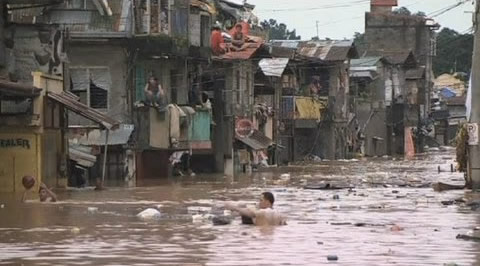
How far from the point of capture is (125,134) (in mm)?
41969

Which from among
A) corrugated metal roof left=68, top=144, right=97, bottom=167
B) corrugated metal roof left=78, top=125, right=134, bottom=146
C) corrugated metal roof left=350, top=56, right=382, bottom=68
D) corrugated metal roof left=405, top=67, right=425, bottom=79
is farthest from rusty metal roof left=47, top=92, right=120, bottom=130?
corrugated metal roof left=405, top=67, right=425, bottom=79

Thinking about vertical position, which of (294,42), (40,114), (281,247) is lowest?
(281,247)

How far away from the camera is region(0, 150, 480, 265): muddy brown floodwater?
592 inches

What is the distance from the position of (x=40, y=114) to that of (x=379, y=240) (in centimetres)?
1572

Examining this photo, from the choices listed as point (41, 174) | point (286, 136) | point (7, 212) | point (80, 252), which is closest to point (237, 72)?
point (286, 136)

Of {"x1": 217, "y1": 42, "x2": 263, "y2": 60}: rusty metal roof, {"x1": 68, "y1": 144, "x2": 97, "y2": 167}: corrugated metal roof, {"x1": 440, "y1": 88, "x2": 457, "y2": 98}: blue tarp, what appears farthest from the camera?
{"x1": 440, "y1": 88, "x2": 457, "y2": 98}: blue tarp

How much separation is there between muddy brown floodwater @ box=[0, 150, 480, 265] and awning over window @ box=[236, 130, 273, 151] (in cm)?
2117

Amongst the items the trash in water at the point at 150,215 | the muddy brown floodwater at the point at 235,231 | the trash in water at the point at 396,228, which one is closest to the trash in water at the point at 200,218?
the muddy brown floodwater at the point at 235,231

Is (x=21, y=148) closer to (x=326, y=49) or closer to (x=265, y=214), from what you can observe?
(x=265, y=214)

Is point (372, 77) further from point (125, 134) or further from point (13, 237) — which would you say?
point (13, 237)

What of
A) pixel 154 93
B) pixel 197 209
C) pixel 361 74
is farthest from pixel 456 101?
pixel 197 209

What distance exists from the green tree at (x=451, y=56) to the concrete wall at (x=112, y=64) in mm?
81495

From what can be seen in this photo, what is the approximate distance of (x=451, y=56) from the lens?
423 ft

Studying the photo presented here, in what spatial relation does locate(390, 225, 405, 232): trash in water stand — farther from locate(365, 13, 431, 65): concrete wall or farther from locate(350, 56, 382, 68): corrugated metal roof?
locate(365, 13, 431, 65): concrete wall
